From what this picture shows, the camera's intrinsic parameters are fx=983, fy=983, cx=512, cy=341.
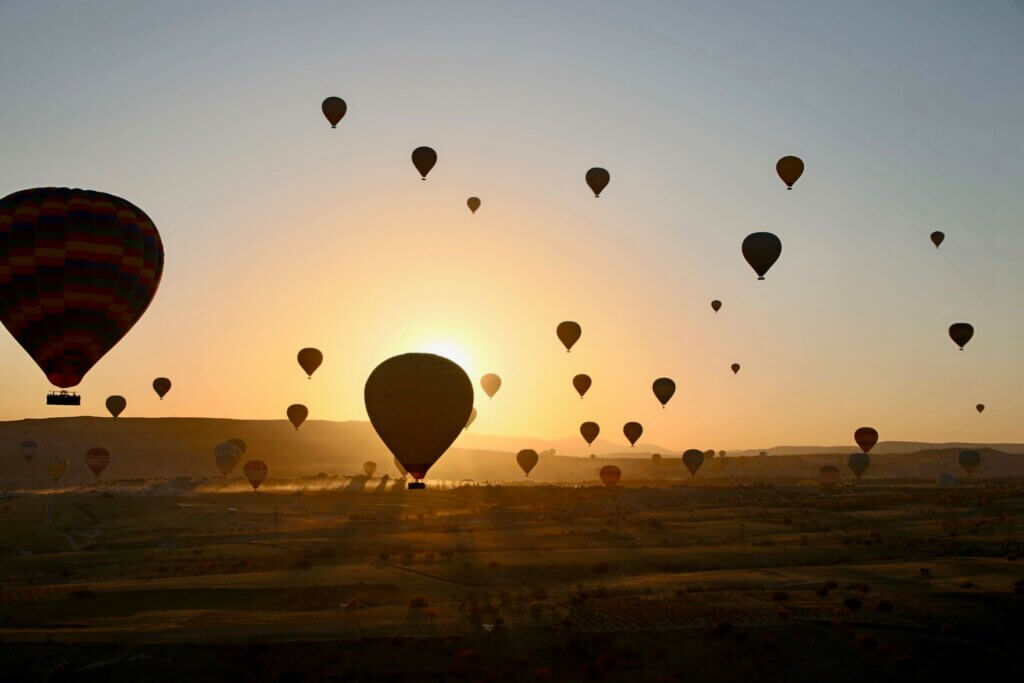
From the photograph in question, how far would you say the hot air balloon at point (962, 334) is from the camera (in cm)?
6981

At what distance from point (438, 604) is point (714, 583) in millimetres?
10221

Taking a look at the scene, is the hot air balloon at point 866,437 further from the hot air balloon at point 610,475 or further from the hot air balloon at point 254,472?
the hot air balloon at point 254,472

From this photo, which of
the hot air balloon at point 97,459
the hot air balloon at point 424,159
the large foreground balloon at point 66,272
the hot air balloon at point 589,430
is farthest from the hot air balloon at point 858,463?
the large foreground balloon at point 66,272

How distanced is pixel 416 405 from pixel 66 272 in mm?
15354

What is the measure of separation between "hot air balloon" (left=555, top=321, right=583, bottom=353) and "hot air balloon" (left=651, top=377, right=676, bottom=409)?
1674cm

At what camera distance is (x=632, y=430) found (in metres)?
96.3

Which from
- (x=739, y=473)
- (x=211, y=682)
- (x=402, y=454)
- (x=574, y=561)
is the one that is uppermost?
(x=739, y=473)

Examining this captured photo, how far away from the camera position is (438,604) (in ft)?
112

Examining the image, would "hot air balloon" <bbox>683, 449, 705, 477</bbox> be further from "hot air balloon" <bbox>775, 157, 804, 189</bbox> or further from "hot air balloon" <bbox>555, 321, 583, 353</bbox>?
"hot air balloon" <bbox>775, 157, 804, 189</bbox>

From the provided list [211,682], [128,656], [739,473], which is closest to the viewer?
[211,682]

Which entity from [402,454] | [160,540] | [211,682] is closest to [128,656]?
[211,682]

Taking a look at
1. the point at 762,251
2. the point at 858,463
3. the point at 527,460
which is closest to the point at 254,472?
the point at 527,460

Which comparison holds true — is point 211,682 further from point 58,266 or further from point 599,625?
point 58,266

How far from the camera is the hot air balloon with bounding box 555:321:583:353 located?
6950 cm
